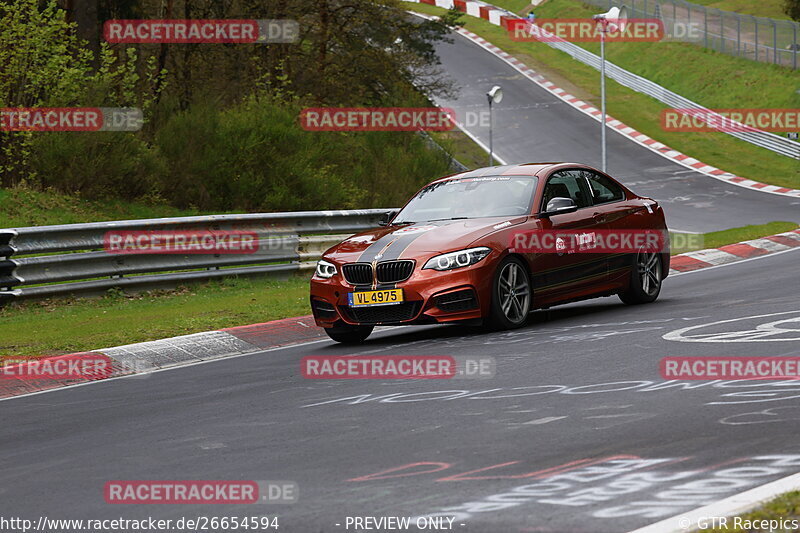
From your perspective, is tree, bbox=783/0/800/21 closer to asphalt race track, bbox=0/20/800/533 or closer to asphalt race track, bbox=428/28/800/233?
asphalt race track, bbox=428/28/800/233

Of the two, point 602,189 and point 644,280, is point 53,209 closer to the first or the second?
point 602,189

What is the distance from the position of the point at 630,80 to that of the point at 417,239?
46.7m

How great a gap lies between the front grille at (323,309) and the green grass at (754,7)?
60.1 meters

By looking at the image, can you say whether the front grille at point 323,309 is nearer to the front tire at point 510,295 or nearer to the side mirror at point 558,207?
the front tire at point 510,295

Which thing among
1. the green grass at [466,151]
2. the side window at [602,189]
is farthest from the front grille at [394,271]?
the green grass at [466,151]

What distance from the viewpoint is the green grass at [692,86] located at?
1692 inches

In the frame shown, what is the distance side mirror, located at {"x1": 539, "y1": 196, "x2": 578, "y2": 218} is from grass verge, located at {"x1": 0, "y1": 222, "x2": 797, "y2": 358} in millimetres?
3241

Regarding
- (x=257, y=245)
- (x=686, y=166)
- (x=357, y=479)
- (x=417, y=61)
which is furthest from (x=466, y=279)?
(x=686, y=166)

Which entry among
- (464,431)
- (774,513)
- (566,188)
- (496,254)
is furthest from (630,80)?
(774,513)

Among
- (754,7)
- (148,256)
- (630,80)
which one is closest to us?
(148,256)

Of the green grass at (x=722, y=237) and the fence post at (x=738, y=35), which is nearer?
the green grass at (x=722, y=237)

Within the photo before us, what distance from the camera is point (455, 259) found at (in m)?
11.1

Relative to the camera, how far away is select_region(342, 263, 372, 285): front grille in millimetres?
11352

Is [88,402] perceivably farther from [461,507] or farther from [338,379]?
[461,507]
